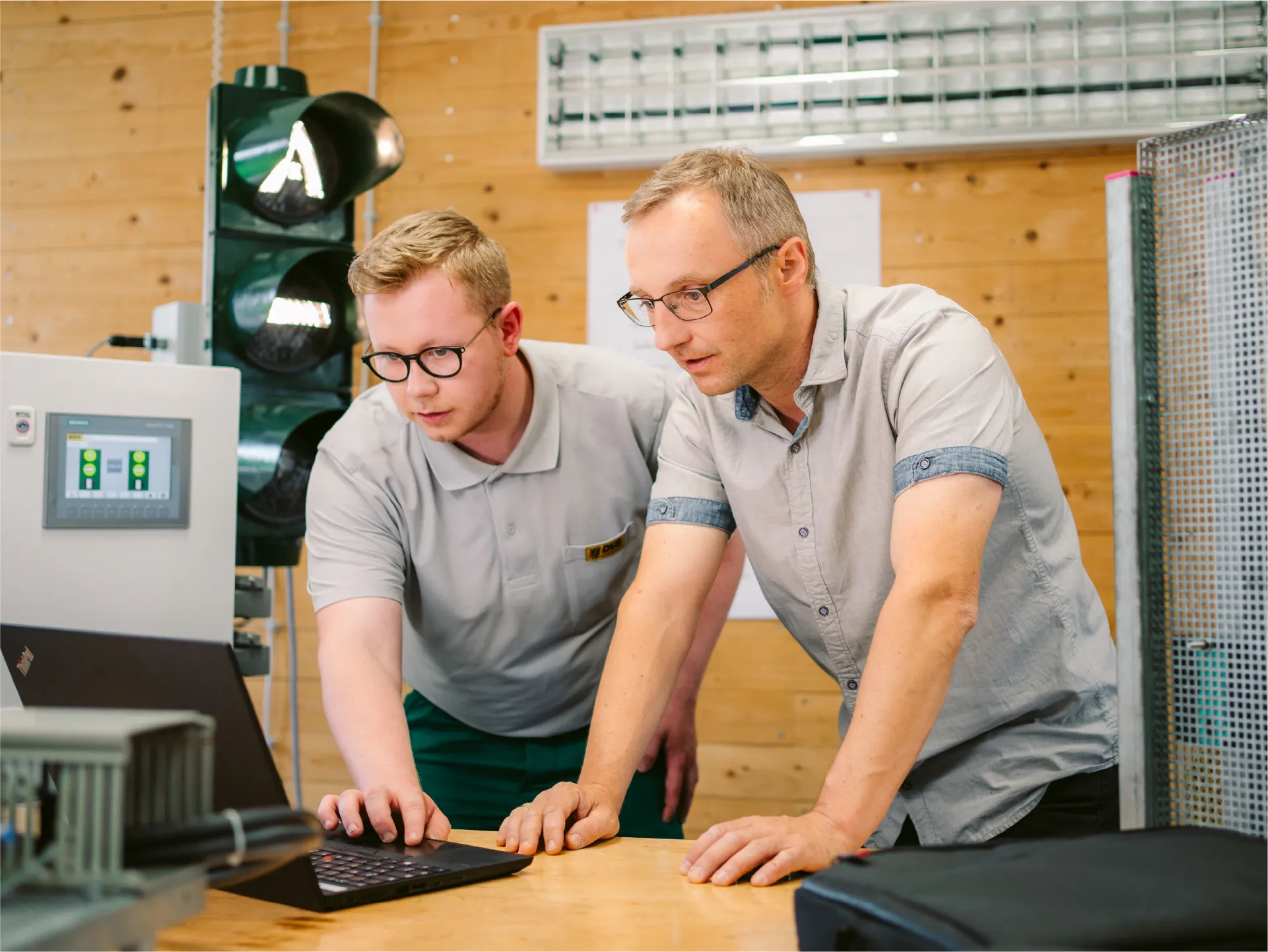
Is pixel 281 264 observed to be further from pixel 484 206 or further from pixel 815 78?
pixel 815 78

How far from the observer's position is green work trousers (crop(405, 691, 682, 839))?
1738 mm

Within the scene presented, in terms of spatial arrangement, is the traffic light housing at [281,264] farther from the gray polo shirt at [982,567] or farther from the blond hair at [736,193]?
the gray polo shirt at [982,567]

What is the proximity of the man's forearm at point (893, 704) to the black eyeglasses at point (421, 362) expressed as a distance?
68cm

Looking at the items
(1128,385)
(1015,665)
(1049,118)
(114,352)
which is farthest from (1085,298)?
(114,352)

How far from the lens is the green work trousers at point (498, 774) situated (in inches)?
68.4

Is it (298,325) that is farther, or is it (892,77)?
(892,77)

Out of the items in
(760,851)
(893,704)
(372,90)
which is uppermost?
(372,90)

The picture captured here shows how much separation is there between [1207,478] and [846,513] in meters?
0.46

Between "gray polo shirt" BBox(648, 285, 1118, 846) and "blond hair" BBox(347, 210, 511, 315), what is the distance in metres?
0.40

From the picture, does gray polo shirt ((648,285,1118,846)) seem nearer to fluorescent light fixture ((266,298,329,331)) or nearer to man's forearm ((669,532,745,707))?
man's forearm ((669,532,745,707))

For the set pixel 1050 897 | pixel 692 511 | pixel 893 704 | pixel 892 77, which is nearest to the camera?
pixel 1050 897

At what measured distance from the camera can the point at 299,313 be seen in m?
1.84

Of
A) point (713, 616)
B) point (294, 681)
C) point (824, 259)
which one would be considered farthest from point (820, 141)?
point (294, 681)

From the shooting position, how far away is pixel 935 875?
0.71 meters
